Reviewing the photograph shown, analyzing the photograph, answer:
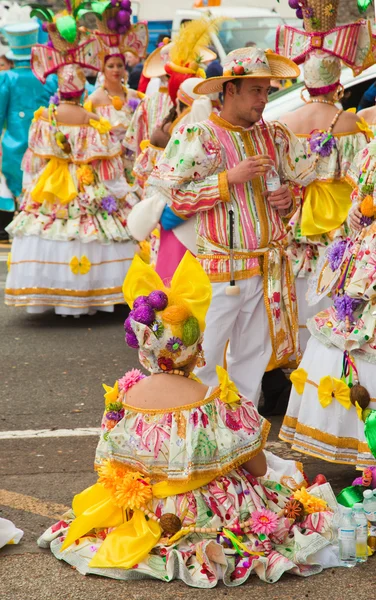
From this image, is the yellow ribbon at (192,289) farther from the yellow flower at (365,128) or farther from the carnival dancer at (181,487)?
the yellow flower at (365,128)

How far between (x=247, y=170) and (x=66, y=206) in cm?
386

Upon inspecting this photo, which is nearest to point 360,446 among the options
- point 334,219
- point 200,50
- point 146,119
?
point 334,219

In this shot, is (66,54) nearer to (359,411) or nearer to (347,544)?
(359,411)

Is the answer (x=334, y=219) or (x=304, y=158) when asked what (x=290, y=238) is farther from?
(x=304, y=158)

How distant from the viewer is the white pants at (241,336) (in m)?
5.29

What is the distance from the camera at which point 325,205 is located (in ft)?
21.3

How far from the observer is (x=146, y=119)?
8719mm

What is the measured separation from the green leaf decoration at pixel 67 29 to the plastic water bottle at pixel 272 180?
3.79 metres

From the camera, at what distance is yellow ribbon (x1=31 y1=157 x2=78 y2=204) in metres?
8.62

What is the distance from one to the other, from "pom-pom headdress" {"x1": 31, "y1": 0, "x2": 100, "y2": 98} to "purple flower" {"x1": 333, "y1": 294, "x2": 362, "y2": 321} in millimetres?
4362

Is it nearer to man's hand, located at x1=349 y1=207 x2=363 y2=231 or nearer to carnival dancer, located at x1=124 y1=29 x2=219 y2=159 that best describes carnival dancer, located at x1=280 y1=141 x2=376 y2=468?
man's hand, located at x1=349 y1=207 x2=363 y2=231

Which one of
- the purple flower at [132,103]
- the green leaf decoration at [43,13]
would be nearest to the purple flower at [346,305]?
the green leaf decoration at [43,13]

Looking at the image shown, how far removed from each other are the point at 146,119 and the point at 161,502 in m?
5.20

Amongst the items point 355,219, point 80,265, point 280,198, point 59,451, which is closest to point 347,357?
point 355,219
